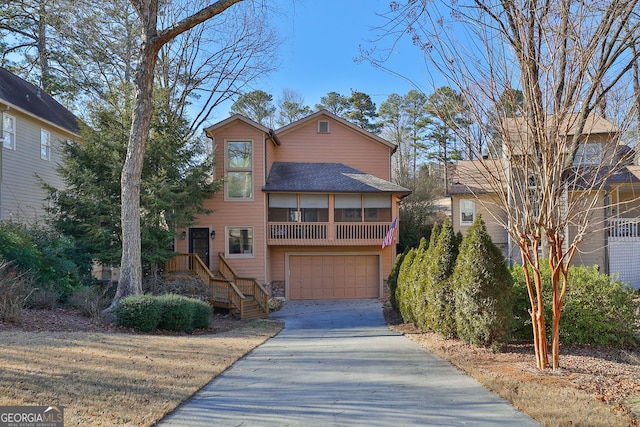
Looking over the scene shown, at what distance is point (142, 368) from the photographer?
22.7 ft

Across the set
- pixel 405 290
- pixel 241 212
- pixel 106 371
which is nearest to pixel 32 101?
pixel 241 212

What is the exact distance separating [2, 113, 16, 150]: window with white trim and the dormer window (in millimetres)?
12952

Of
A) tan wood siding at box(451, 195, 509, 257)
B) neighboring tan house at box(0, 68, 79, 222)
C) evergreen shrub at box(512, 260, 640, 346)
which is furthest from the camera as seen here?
tan wood siding at box(451, 195, 509, 257)

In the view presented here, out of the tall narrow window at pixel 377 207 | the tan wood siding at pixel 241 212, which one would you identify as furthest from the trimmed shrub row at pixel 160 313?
the tall narrow window at pixel 377 207

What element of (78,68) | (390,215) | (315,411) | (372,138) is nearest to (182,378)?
(315,411)

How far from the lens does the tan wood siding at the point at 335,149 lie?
78.3 ft

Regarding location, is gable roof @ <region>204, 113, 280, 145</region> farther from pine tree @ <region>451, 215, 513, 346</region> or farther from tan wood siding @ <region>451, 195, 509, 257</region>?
pine tree @ <region>451, 215, 513, 346</region>

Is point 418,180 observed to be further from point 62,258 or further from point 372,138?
point 62,258

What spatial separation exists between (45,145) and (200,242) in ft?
27.4

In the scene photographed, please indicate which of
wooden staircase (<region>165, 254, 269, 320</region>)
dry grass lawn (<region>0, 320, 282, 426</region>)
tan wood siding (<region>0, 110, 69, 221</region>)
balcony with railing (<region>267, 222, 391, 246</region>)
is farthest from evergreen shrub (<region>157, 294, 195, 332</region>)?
tan wood siding (<region>0, 110, 69, 221</region>)

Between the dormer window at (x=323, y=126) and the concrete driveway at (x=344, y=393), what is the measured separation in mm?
15370

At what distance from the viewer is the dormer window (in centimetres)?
2380

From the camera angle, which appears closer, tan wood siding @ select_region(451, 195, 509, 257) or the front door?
the front door

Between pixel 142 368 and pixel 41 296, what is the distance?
6534 millimetres
